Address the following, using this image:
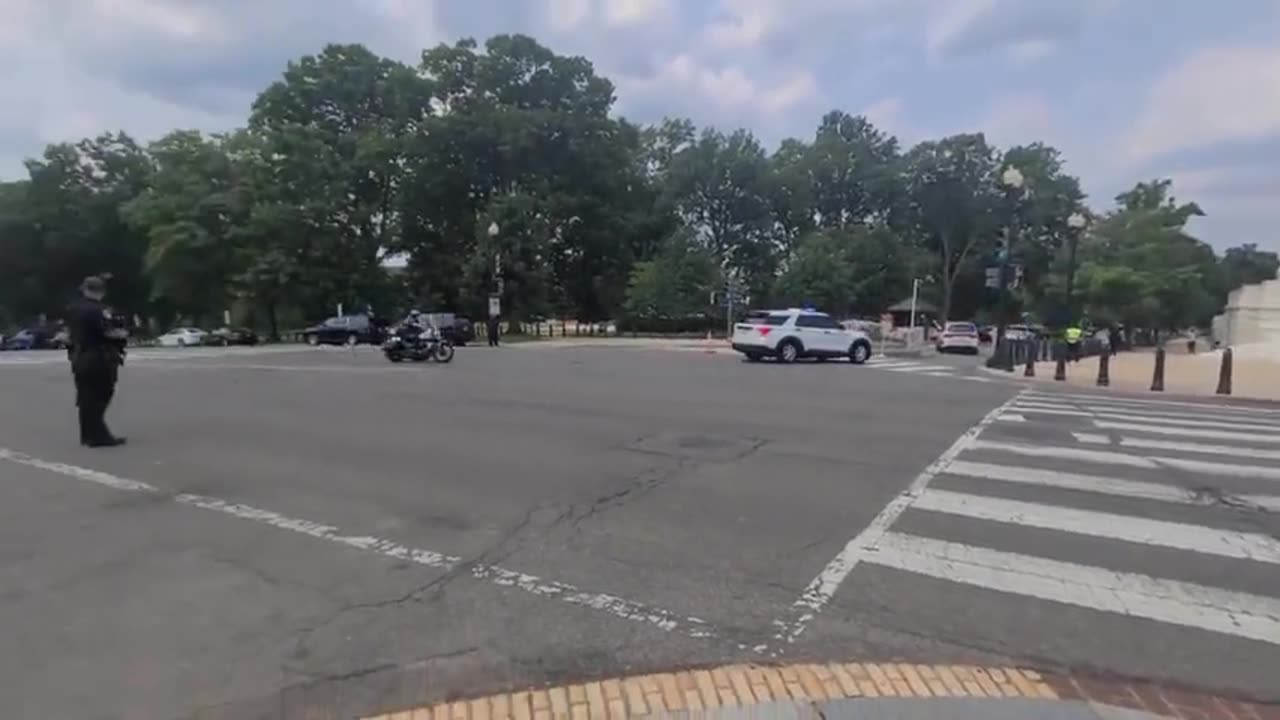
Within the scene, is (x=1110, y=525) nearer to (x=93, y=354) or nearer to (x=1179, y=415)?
(x=1179, y=415)

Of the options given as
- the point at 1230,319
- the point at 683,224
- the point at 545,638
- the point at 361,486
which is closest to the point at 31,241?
the point at 683,224

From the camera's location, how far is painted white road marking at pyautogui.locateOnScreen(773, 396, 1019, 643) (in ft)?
14.5

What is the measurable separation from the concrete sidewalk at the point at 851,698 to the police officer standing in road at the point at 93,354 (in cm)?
769

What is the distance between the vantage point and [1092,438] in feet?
34.7

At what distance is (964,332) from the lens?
45.3m

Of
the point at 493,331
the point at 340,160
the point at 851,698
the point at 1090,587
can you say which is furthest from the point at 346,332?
the point at 851,698

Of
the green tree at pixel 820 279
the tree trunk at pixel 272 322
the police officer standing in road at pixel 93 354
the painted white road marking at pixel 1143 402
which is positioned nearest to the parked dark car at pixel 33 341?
the tree trunk at pixel 272 322

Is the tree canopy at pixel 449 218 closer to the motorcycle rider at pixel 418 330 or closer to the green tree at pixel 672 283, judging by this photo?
the green tree at pixel 672 283

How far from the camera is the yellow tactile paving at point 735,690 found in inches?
138

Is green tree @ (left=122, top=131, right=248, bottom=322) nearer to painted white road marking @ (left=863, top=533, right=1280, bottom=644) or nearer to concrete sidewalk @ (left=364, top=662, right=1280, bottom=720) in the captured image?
painted white road marking @ (left=863, top=533, right=1280, bottom=644)

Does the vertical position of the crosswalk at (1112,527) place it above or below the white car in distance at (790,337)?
below

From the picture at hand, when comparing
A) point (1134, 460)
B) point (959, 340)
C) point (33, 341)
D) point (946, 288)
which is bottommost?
point (33, 341)

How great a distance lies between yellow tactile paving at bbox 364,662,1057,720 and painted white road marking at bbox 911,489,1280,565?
107 inches

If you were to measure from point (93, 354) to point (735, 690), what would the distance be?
8620 mm
